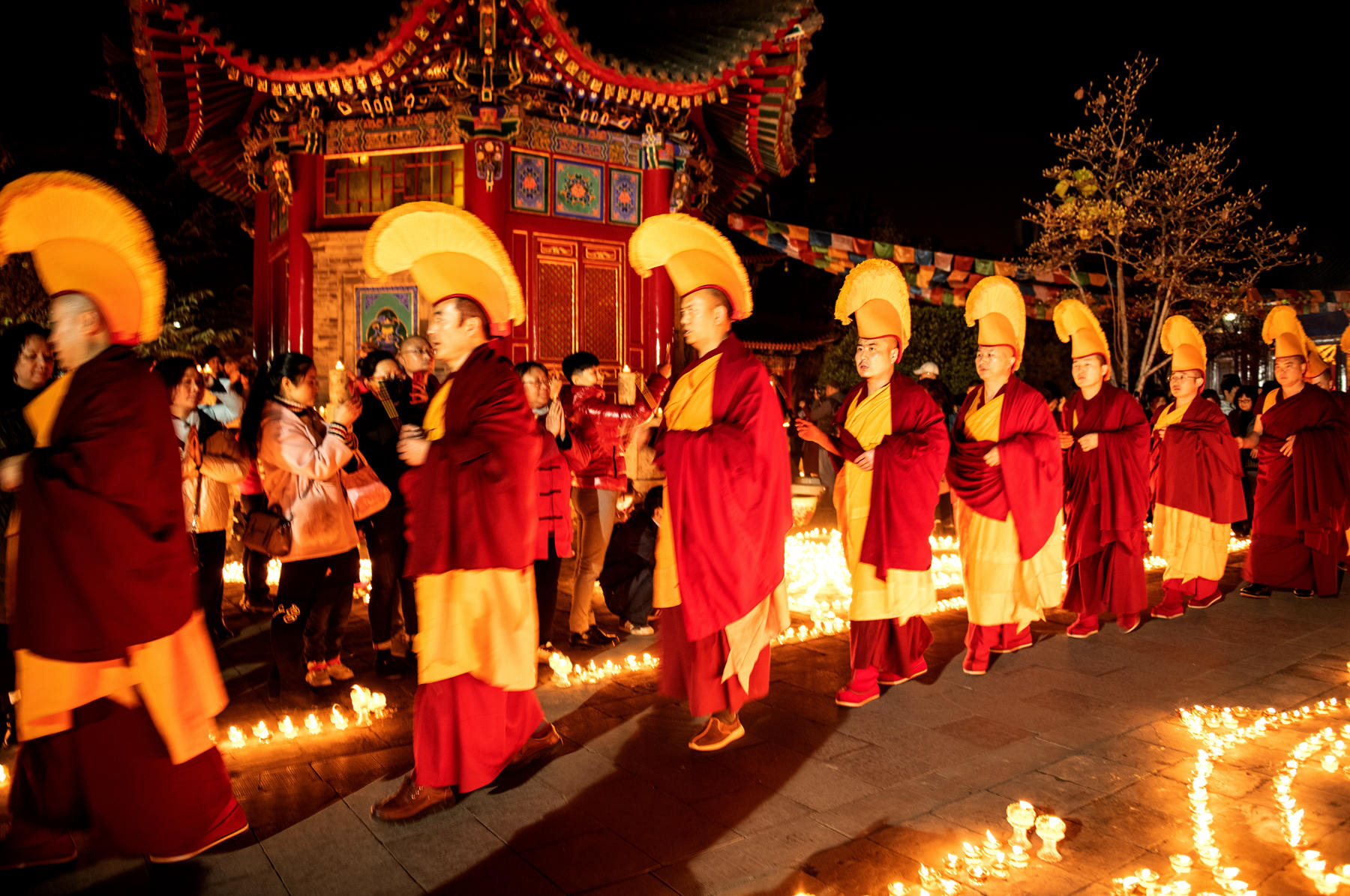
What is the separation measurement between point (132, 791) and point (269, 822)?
0.50m

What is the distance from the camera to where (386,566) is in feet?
15.9

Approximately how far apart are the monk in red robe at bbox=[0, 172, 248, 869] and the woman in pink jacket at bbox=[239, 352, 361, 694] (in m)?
1.15

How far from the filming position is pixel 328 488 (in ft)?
14.0

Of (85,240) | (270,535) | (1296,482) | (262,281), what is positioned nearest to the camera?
(85,240)

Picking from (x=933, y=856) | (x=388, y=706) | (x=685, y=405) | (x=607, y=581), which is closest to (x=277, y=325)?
(x=607, y=581)

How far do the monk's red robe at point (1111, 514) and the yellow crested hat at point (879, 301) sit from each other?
198cm

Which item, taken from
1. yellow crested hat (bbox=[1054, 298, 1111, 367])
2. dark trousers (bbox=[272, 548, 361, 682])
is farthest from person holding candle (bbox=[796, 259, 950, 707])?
dark trousers (bbox=[272, 548, 361, 682])

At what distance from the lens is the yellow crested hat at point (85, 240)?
8.98ft

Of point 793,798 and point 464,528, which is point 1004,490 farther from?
point 464,528

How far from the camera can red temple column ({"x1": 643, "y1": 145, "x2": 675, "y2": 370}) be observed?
1025 centimetres

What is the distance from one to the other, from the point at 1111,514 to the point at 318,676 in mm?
4843

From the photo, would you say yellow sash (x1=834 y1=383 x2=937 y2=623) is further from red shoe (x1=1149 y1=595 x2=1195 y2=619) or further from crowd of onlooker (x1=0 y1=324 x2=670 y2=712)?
red shoe (x1=1149 y1=595 x2=1195 y2=619)

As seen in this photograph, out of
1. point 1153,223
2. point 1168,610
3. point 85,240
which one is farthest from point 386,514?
point 1153,223

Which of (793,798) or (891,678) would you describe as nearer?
(793,798)
